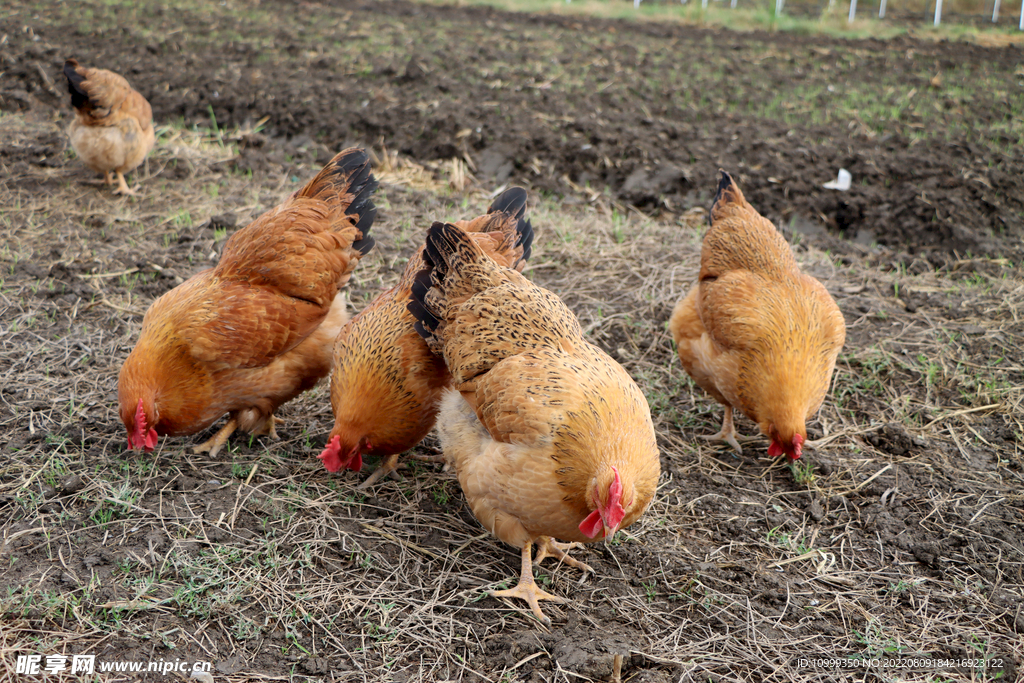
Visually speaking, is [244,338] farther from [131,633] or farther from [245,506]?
[131,633]

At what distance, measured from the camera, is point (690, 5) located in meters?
14.3

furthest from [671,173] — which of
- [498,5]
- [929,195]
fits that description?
[498,5]

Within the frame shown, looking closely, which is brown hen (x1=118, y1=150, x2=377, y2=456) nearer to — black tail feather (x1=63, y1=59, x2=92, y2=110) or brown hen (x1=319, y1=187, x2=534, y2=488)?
brown hen (x1=319, y1=187, x2=534, y2=488)

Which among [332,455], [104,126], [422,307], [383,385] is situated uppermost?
[104,126]

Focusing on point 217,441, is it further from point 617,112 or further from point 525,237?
point 617,112

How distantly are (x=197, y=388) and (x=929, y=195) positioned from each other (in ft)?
19.1

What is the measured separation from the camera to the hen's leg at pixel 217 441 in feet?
10.8

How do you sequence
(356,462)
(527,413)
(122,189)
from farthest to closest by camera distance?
(122,189), (356,462), (527,413)

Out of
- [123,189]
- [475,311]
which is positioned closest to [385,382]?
[475,311]

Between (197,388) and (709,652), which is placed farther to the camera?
(197,388)

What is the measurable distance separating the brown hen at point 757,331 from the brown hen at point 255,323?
1.90m

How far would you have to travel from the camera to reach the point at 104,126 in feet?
18.0

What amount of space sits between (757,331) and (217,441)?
270 cm

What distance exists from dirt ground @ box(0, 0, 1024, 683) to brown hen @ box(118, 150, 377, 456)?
29cm
